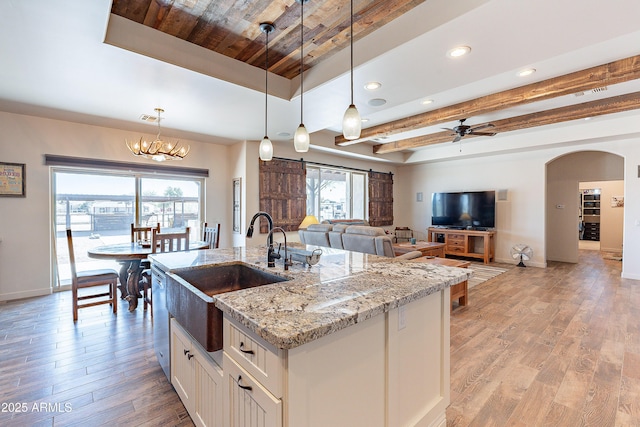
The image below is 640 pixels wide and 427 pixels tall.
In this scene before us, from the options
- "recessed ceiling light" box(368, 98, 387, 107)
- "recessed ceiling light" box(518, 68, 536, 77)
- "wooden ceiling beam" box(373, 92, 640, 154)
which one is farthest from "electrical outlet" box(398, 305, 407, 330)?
"wooden ceiling beam" box(373, 92, 640, 154)

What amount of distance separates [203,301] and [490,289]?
15.0 ft

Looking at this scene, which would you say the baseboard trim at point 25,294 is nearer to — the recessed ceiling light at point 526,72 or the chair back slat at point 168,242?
the chair back slat at point 168,242

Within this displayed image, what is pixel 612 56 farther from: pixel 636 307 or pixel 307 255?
pixel 307 255

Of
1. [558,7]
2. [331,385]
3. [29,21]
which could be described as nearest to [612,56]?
[558,7]

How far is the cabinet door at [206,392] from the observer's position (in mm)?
1394

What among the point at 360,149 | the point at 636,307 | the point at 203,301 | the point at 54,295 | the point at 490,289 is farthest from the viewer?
the point at 360,149

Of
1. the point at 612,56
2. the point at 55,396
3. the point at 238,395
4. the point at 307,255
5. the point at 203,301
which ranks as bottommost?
the point at 55,396

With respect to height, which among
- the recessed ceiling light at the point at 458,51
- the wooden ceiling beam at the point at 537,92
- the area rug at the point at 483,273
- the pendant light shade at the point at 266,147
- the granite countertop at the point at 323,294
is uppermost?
the wooden ceiling beam at the point at 537,92

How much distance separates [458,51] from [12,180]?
560 centimetres

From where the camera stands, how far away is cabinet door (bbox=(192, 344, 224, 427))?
1.39 m

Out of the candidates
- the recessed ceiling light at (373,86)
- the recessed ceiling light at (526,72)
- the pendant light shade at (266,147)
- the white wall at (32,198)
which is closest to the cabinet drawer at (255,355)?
the pendant light shade at (266,147)

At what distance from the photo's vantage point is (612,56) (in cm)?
275

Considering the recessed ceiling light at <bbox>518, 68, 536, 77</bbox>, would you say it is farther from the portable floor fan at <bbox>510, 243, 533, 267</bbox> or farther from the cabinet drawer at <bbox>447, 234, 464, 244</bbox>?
the cabinet drawer at <bbox>447, 234, 464, 244</bbox>

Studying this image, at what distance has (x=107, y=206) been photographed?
187 inches
